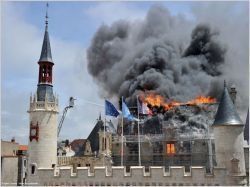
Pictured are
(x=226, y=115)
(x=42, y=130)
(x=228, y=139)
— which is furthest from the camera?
(x=42, y=130)

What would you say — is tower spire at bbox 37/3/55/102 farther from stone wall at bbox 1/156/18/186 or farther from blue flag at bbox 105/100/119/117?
stone wall at bbox 1/156/18/186

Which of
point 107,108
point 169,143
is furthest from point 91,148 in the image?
point 107,108

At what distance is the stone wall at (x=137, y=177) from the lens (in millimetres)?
18647

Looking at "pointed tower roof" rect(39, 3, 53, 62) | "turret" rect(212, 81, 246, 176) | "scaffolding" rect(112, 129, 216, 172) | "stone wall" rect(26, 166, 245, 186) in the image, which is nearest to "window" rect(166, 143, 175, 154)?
"scaffolding" rect(112, 129, 216, 172)

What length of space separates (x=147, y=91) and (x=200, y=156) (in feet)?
95.7

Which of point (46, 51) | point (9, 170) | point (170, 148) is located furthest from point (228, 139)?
point (9, 170)

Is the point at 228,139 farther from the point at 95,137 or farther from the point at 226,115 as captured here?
the point at 95,137

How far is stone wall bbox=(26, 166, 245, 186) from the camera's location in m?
18.6

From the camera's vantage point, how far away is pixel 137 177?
19.6 meters

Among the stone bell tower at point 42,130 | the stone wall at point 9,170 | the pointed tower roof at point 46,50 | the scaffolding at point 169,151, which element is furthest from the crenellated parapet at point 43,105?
the scaffolding at point 169,151

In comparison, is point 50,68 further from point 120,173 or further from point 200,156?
point 200,156

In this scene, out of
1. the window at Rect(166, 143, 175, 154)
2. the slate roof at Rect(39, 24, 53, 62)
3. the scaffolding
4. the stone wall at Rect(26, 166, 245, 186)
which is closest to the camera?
the stone wall at Rect(26, 166, 245, 186)

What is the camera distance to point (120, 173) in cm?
1975

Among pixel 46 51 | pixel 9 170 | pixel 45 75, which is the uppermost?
pixel 46 51
